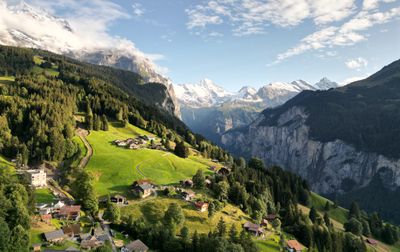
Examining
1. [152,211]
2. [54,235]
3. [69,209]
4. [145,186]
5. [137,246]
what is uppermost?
[145,186]

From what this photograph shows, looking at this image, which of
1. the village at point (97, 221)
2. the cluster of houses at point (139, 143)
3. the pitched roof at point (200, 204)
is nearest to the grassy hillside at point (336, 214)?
the village at point (97, 221)

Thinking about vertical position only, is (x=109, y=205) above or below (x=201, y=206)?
above

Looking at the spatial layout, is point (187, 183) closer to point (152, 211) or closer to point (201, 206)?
point (201, 206)

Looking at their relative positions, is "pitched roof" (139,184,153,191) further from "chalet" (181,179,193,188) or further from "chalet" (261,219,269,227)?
"chalet" (261,219,269,227)

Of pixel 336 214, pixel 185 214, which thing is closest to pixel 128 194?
pixel 185 214

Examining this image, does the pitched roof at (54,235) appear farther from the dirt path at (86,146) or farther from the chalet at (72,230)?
the dirt path at (86,146)

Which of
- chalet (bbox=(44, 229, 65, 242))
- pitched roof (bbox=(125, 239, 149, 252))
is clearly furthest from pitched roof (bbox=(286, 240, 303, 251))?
chalet (bbox=(44, 229, 65, 242))
